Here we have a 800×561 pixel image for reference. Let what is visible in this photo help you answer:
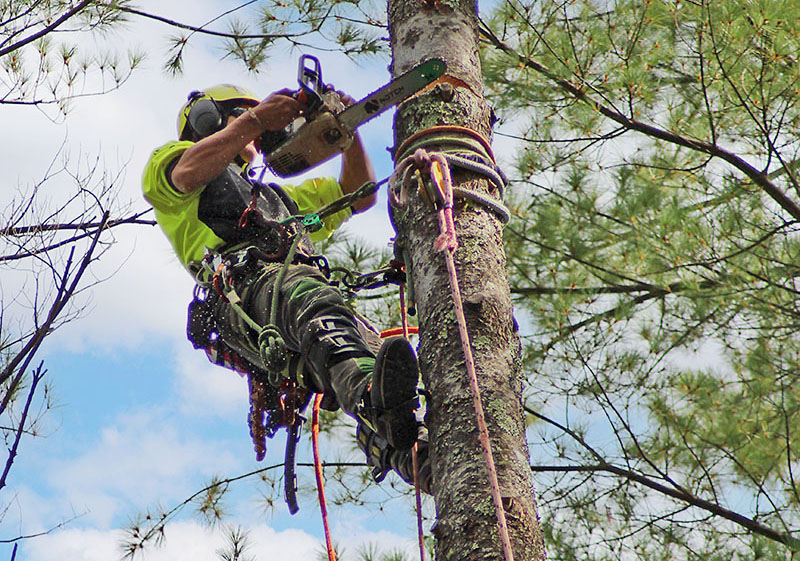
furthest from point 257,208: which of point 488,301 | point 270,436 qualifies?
point 488,301

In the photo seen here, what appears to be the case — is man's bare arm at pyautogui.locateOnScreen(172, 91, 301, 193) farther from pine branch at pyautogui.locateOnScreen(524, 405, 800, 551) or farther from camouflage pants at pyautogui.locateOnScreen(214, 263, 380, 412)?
pine branch at pyautogui.locateOnScreen(524, 405, 800, 551)

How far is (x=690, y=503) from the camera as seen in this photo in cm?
365

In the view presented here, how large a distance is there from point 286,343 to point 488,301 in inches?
31.9

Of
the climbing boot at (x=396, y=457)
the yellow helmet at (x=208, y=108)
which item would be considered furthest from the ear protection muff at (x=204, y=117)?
the climbing boot at (x=396, y=457)

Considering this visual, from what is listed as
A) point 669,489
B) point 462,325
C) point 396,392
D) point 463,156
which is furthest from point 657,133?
point 462,325

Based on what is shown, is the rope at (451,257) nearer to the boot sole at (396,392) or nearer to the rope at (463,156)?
the rope at (463,156)

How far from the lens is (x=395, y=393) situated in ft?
6.43

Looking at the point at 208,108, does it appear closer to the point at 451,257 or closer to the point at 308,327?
the point at 308,327

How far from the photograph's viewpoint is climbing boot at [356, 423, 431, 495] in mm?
2006

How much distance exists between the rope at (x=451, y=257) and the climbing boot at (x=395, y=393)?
9.6 inches

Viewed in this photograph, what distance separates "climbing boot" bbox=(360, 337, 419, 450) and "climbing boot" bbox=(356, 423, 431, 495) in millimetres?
37

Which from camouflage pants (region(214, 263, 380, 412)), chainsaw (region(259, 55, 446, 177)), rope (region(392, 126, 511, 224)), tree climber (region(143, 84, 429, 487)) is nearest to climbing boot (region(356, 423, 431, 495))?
tree climber (region(143, 84, 429, 487))

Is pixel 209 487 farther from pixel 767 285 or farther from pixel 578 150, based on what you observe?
pixel 767 285

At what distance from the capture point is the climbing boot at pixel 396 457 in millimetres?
2006
